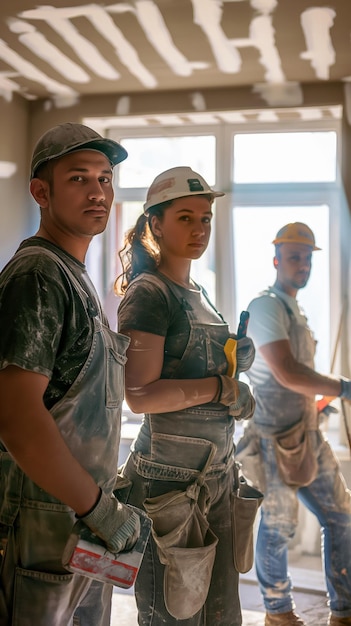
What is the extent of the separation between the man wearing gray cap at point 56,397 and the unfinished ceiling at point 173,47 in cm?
182

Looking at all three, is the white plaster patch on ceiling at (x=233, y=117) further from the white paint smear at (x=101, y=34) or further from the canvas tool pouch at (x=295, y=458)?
the canvas tool pouch at (x=295, y=458)

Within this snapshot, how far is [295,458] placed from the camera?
8.25 ft

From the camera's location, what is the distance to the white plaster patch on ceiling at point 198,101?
12.5 ft

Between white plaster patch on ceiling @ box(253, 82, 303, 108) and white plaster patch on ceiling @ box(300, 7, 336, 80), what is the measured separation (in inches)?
7.2

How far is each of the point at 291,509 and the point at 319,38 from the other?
2151 mm

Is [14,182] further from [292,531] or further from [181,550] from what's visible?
[181,550]

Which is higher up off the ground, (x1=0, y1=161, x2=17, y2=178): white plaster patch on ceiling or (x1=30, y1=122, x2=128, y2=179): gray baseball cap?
(x1=0, y1=161, x2=17, y2=178): white plaster patch on ceiling

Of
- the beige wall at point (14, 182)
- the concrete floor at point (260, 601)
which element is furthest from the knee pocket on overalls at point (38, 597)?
the beige wall at point (14, 182)

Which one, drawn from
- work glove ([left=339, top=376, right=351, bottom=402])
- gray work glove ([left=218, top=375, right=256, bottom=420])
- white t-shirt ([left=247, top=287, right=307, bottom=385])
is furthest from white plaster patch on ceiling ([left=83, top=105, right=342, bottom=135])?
gray work glove ([left=218, top=375, right=256, bottom=420])

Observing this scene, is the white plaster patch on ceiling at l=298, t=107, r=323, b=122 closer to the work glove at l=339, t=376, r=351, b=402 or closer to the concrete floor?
the work glove at l=339, t=376, r=351, b=402

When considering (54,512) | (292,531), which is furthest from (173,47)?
(54,512)

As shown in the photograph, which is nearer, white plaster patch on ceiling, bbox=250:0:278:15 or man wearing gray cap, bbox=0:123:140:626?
man wearing gray cap, bbox=0:123:140:626

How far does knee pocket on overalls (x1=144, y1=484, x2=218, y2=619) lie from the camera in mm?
1534

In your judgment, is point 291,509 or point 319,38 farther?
point 319,38
